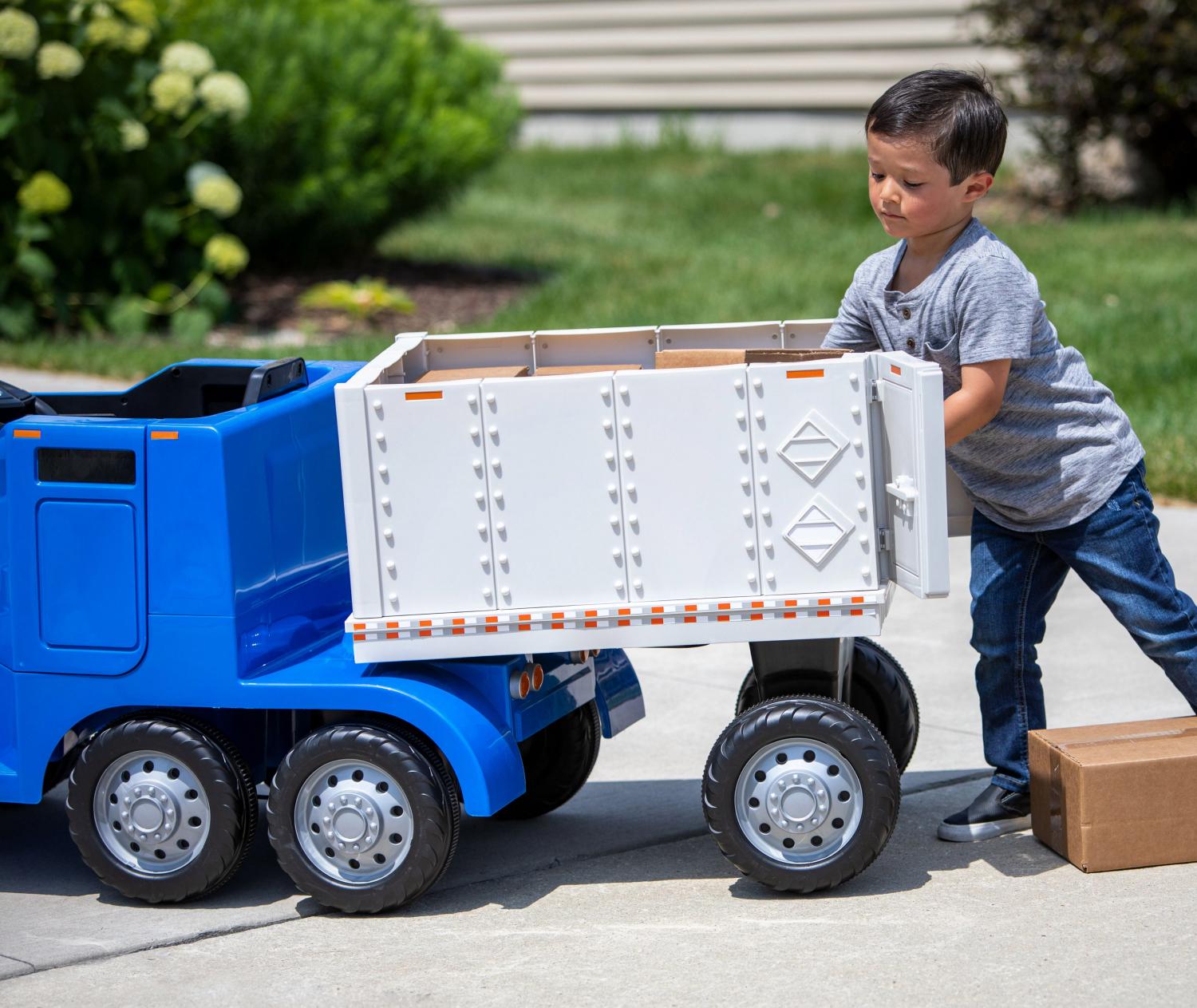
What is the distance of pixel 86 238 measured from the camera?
10.0 m

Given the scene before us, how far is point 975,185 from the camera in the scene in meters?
3.71

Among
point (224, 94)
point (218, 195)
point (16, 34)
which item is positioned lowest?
point (218, 195)

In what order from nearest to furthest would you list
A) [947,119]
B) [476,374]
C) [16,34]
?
[947,119] → [476,374] → [16,34]

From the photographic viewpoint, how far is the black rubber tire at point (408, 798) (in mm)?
3613

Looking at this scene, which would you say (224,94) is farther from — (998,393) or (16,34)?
(998,393)

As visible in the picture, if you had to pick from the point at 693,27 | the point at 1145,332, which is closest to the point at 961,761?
the point at 1145,332

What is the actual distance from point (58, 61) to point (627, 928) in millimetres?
7070


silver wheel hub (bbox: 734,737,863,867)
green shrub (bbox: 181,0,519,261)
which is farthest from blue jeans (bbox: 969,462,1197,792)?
green shrub (bbox: 181,0,519,261)

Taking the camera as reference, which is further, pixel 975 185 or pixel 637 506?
pixel 975 185

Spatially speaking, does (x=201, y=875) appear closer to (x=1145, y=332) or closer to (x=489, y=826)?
(x=489, y=826)

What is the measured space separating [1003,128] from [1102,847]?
1590 mm

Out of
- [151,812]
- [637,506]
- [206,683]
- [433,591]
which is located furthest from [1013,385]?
[151,812]

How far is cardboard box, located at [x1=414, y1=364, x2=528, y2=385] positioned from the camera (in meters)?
3.83

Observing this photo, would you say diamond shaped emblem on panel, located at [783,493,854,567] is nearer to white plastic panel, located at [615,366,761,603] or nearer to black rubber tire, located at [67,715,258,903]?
white plastic panel, located at [615,366,761,603]
